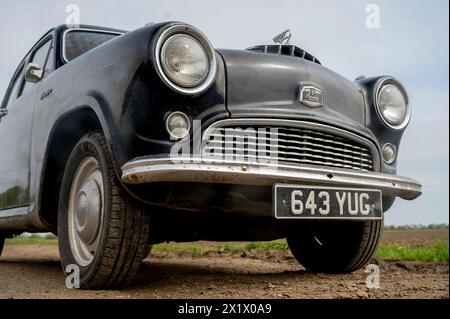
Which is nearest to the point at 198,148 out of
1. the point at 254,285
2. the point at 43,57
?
the point at 254,285

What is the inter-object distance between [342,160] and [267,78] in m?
0.57

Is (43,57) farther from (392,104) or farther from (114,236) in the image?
(392,104)

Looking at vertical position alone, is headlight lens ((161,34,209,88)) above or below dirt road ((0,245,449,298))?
above

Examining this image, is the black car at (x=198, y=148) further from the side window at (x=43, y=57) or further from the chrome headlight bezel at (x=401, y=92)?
the side window at (x=43, y=57)

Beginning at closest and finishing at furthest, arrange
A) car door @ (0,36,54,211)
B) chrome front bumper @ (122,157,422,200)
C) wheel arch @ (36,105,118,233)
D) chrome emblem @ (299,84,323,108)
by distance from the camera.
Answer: chrome front bumper @ (122,157,422,200), chrome emblem @ (299,84,323,108), wheel arch @ (36,105,118,233), car door @ (0,36,54,211)

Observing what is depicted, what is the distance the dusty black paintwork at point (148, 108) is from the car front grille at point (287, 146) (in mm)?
70

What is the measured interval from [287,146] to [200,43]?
629 millimetres

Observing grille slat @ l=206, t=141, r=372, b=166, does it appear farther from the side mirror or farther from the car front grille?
the side mirror

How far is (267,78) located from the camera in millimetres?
2723

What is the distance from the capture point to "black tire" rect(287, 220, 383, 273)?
132 inches

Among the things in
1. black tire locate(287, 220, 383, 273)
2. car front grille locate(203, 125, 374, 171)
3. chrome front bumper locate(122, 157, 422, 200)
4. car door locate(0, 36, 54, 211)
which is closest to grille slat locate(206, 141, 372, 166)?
car front grille locate(203, 125, 374, 171)

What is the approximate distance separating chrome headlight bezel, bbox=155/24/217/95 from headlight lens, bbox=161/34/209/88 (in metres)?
0.01
